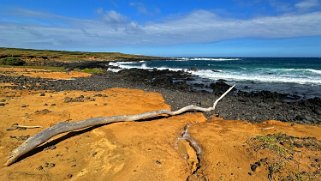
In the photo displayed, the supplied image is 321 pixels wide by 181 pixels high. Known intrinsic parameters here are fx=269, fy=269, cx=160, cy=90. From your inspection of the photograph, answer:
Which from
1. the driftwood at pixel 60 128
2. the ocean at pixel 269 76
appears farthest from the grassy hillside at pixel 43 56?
the driftwood at pixel 60 128

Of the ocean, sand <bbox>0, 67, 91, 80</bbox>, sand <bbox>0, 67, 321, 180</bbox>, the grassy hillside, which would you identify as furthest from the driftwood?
the grassy hillside

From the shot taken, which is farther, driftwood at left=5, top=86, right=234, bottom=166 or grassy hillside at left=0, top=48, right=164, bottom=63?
grassy hillside at left=0, top=48, right=164, bottom=63

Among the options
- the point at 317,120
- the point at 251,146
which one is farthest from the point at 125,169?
the point at 317,120

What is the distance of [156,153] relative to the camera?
670cm

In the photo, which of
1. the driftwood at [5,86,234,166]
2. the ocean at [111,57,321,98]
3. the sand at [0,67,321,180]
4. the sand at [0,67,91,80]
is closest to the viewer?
the sand at [0,67,321,180]

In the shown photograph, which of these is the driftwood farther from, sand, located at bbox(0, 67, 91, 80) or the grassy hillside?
the grassy hillside

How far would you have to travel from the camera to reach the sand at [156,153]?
223 inches

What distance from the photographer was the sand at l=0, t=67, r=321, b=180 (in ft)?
18.6

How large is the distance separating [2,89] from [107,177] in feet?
40.9

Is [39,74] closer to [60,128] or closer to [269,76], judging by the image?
[60,128]

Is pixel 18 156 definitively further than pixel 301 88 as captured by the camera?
No

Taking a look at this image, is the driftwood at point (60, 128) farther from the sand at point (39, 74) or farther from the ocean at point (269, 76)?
the sand at point (39, 74)

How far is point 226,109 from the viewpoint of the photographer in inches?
512

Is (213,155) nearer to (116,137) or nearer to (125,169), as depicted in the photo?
(125,169)
